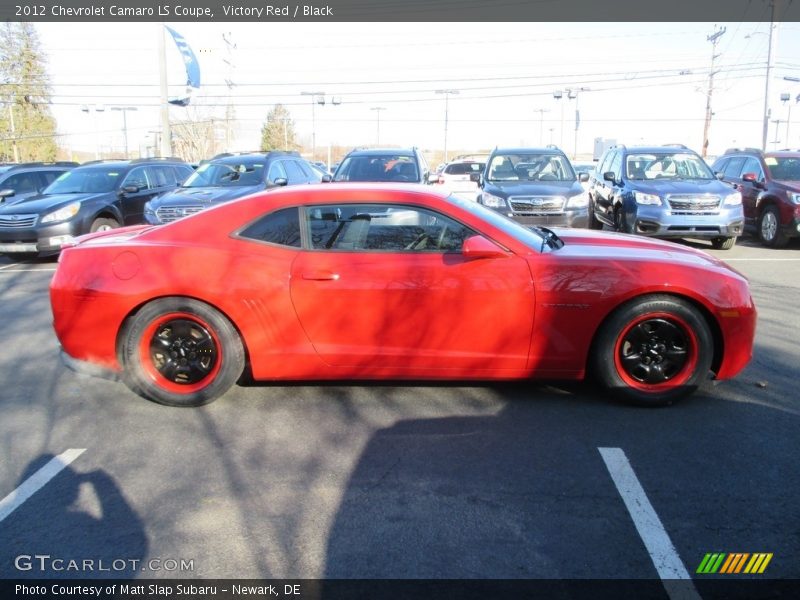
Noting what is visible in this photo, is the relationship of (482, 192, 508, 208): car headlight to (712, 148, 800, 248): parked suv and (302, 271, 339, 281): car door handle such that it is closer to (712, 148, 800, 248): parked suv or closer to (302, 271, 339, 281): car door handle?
(712, 148, 800, 248): parked suv

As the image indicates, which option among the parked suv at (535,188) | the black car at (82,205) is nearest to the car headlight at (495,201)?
the parked suv at (535,188)

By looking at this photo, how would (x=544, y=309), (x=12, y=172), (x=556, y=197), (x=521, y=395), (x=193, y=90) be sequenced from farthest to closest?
(x=193, y=90), (x=12, y=172), (x=556, y=197), (x=521, y=395), (x=544, y=309)

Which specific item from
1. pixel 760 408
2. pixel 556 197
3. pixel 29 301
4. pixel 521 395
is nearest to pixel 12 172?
pixel 29 301

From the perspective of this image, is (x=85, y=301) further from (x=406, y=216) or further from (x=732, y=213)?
(x=732, y=213)

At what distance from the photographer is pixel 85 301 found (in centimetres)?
448

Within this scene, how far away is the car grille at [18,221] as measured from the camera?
11.0 meters

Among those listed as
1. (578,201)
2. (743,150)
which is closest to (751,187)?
(743,150)

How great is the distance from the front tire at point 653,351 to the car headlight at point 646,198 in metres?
7.60

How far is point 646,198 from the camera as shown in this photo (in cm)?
1145

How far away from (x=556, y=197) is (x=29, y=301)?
8.10 meters

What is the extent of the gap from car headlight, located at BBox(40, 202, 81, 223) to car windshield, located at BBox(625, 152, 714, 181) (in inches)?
396

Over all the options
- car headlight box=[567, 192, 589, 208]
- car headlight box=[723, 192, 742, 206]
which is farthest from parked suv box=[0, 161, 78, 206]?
car headlight box=[723, 192, 742, 206]

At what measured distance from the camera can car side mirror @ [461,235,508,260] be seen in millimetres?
4285

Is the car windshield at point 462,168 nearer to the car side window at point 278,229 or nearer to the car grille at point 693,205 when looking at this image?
the car grille at point 693,205
